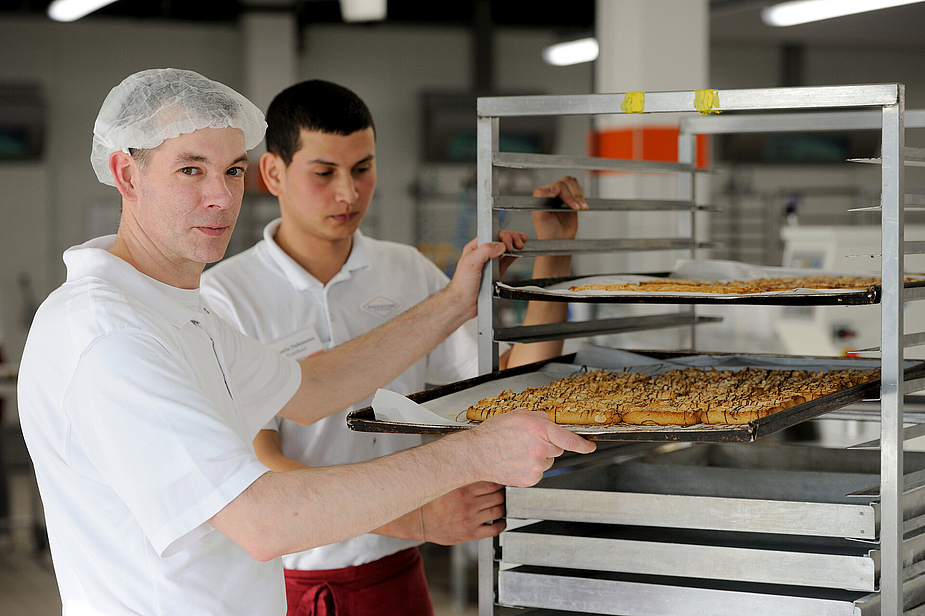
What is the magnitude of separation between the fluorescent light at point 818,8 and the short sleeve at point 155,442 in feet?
18.9

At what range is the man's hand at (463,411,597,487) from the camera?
126cm

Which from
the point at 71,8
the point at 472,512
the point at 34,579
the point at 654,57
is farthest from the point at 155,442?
the point at 71,8

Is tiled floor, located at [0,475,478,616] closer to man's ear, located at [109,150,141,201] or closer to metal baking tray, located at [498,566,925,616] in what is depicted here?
metal baking tray, located at [498,566,925,616]

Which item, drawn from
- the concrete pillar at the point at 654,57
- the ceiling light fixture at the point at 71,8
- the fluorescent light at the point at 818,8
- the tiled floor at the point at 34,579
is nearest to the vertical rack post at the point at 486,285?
the tiled floor at the point at 34,579

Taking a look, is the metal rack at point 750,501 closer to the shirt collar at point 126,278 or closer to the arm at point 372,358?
the arm at point 372,358

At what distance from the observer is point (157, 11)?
8117mm

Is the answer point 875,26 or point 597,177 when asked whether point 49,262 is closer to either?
point 597,177

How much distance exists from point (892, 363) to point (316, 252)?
118 cm

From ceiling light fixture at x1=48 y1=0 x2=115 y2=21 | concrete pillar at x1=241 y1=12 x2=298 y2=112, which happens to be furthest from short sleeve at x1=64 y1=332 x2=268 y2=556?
concrete pillar at x1=241 y1=12 x2=298 y2=112

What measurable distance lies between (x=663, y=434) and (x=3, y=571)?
4681 mm

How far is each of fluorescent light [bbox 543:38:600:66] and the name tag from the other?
22.2 ft

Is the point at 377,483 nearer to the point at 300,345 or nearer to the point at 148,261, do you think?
the point at 148,261

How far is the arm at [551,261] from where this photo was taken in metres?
1.78

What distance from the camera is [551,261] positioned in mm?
1965
